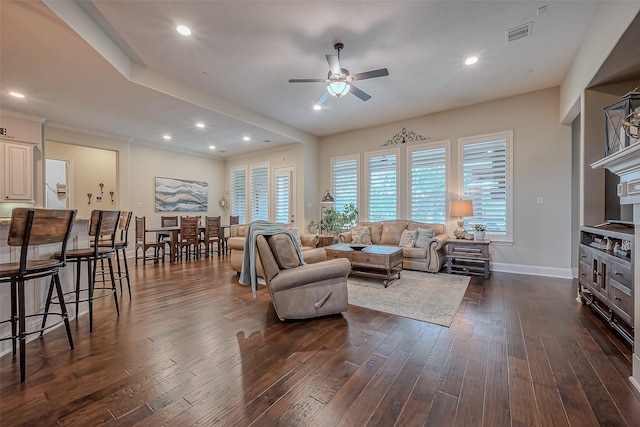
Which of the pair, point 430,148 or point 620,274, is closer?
point 620,274

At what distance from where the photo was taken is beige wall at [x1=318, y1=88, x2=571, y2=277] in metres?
4.48

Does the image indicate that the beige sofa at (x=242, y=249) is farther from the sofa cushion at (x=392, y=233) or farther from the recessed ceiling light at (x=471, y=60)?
the recessed ceiling light at (x=471, y=60)

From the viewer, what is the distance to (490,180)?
5.05m

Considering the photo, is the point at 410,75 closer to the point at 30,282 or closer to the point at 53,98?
the point at 30,282

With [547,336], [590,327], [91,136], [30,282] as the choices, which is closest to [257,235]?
[30,282]

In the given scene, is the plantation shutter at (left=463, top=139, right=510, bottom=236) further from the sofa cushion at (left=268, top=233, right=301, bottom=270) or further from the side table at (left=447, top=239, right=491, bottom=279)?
the sofa cushion at (left=268, top=233, right=301, bottom=270)

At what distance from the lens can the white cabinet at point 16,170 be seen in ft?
15.2

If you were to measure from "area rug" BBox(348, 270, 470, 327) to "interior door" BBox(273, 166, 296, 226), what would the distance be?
3.41 m

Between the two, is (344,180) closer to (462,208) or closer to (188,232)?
(462,208)

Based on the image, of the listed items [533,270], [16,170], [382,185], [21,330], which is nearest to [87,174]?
[16,170]

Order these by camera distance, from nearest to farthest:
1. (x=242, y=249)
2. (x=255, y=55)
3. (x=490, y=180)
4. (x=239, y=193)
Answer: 1. (x=255, y=55)
2. (x=242, y=249)
3. (x=490, y=180)
4. (x=239, y=193)

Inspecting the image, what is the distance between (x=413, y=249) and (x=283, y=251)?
313 cm

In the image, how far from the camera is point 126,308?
3088mm

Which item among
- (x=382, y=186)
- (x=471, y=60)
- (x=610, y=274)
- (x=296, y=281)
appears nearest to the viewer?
(x=610, y=274)
